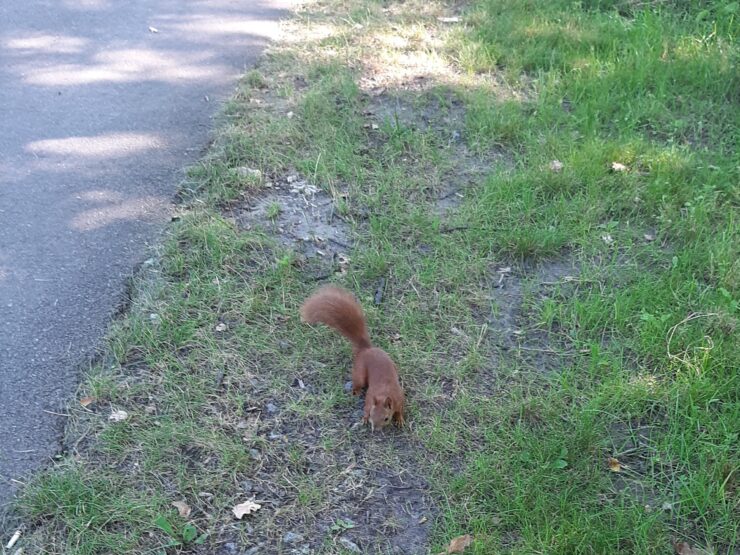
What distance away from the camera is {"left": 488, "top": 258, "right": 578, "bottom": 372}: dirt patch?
2904 millimetres

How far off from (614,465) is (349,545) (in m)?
0.95

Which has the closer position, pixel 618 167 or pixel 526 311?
pixel 526 311

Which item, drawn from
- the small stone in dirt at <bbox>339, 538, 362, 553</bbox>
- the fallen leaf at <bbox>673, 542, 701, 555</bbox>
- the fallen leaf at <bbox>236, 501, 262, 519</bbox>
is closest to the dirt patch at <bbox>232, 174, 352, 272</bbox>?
the fallen leaf at <bbox>236, 501, 262, 519</bbox>

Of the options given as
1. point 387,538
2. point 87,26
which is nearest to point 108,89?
point 87,26

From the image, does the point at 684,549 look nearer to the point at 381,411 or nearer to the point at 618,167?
the point at 381,411

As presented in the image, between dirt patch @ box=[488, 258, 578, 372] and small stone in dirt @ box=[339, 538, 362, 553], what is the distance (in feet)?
3.24

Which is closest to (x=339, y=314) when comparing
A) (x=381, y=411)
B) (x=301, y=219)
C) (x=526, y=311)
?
(x=381, y=411)

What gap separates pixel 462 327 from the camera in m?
3.04

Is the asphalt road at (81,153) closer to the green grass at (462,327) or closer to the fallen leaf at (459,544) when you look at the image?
the green grass at (462,327)

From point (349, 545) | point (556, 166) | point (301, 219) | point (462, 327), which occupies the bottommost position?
point (349, 545)

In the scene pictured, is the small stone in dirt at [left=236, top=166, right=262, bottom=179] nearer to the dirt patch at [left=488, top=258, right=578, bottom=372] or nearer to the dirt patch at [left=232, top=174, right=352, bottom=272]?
the dirt patch at [left=232, top=174, right=352, bottom=272]

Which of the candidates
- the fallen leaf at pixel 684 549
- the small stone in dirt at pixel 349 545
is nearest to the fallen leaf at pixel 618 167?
the fallen leaf at pixel 684 549

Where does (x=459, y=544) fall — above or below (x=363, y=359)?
below

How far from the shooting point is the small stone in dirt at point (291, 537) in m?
2.20
